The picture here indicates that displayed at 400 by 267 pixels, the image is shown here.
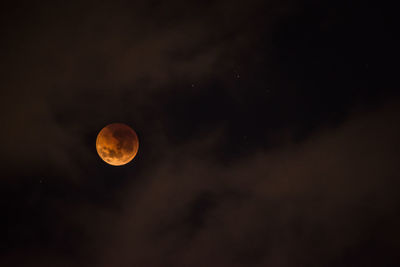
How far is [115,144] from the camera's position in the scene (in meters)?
13.4

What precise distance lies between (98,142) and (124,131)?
4.60 feet

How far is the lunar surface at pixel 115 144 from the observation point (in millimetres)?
13430

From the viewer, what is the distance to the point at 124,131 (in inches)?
541

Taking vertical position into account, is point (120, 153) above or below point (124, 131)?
below

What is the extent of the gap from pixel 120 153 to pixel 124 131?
115cm

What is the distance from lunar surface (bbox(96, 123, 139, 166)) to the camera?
44.1ft

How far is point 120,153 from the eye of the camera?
44.5ft

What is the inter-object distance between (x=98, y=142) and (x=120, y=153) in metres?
1.25

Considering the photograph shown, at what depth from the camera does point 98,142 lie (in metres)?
13.6
